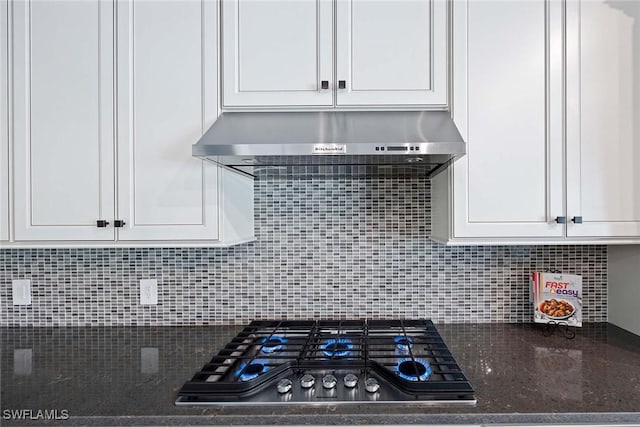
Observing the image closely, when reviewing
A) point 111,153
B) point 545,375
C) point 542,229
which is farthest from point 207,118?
point 545,375

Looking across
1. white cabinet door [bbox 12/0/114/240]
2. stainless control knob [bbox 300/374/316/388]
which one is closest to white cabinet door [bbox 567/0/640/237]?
stainless control knob [bbox 300/374/316/388]

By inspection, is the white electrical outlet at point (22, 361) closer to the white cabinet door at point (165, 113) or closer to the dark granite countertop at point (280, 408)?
the dark granite countertop at point (280, 408)

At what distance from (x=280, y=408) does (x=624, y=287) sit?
1562mm

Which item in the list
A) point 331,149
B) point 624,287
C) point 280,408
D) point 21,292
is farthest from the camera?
point 21,292

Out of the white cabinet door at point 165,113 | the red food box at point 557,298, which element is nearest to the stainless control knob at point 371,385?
the white cabinet door at point 165,113

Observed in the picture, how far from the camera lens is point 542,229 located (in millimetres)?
1473

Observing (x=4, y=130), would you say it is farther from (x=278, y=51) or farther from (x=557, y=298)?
(x=557, y=298)

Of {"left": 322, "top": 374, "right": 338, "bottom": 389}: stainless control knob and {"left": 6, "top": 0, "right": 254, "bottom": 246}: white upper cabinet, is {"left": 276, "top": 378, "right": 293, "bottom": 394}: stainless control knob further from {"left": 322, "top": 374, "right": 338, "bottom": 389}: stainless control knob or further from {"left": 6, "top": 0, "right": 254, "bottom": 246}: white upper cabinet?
{"left": 6, "top": 0, "right": 254, "bottom": 246}: white upper cabinet

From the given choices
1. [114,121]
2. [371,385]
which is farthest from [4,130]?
[371,385]

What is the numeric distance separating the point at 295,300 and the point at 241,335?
13.4 inches

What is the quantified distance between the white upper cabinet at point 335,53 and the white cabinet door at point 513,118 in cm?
11

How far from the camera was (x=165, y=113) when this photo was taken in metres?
1.49

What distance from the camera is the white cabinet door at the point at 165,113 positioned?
149 cm

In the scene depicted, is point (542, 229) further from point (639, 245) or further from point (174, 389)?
point (174, 389)
